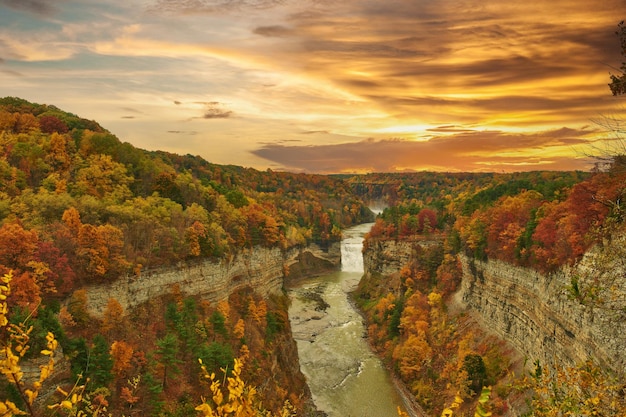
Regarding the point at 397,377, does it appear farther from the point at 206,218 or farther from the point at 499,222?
the point at 206,218

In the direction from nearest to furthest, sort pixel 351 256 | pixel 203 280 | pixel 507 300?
pixel 203 280 < pixel 507 300 < pixel 351 256

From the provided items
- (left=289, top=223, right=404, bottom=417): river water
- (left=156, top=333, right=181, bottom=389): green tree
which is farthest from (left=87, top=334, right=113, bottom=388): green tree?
(left=289, top=223, right=404, bottom=417): river water

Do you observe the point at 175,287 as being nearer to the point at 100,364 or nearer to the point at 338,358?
the point at 100,364

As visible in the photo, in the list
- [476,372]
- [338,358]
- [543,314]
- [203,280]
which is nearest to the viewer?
[543,314]

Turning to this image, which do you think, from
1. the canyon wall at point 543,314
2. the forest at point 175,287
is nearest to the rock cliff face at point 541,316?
the canyon wall at point 543,314

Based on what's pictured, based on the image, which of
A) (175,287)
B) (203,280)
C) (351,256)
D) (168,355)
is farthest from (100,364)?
(351,256)

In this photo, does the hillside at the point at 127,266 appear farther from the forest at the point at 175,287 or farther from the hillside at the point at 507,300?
the hillside at the point at 507,300

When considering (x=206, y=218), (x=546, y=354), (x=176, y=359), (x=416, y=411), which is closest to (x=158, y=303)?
(x=176, y=359)
